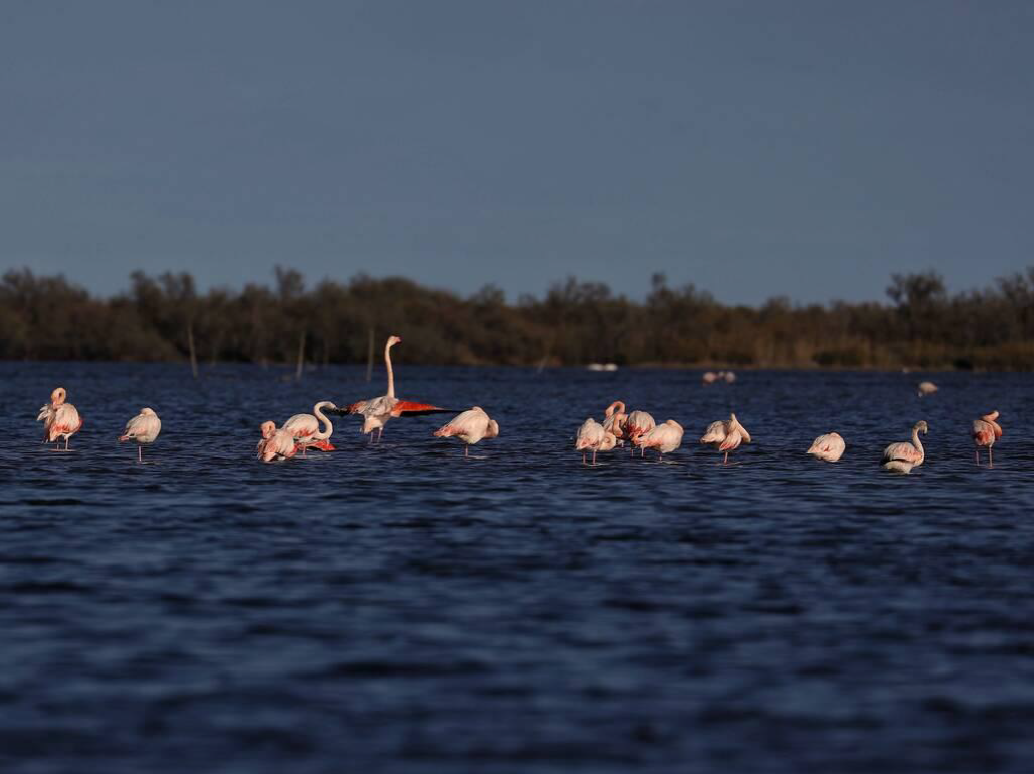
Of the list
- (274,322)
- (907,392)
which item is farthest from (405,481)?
(274,322)

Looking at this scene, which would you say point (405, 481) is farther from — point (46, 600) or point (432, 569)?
point (46, 600)

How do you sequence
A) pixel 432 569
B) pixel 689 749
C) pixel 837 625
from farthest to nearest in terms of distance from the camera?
1. pixel 432 569
2. pixel 837 625
3. pixel 689 749

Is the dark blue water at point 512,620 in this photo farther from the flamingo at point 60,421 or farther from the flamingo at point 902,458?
the flamingo at point 60,421

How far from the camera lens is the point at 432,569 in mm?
13438

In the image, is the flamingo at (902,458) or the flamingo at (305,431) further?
the flamingo at (305,431)

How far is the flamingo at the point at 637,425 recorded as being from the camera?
2572cm

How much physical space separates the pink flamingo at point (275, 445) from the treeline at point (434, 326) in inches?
4156

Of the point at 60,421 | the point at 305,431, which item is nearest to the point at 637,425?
the point at 305,431

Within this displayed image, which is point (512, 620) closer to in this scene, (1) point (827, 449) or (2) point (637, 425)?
(1) point (827, 449)

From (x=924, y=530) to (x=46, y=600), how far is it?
31.0 ft

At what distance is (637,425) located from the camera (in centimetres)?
2575

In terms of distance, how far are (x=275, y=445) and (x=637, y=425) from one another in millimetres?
6162

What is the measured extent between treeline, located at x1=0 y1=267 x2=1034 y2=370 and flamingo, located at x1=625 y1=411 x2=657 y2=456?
103 m

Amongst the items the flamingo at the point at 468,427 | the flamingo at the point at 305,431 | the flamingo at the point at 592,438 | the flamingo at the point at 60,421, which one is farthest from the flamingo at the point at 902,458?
the flamingo at the point at 60,421
